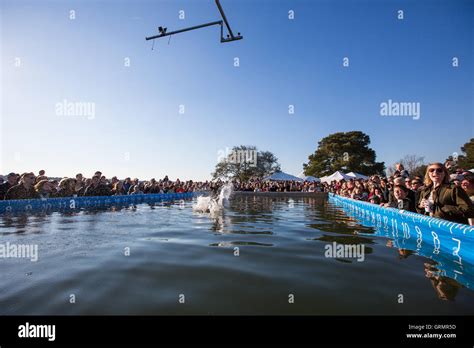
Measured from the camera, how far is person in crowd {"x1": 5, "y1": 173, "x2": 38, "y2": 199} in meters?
11.2

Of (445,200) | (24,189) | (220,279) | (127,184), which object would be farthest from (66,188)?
(445,200)

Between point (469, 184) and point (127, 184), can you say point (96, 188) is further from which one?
point (469, 184)

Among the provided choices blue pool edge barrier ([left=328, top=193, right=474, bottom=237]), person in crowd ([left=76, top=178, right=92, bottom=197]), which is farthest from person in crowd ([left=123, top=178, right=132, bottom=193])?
blue pool edge barrier ([left=328, top=193, right=474, bottom=237])

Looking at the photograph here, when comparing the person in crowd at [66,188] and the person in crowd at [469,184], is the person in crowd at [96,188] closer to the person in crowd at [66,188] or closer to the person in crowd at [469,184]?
the person in crowd at [66,188]

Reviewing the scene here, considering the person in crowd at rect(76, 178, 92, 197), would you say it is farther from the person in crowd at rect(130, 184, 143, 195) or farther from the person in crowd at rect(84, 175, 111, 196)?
the person in crowd at rect(130, 184, 143, 195)

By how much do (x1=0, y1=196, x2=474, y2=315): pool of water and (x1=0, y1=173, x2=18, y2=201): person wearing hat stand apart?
7.50m

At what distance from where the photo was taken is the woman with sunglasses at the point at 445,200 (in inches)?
187

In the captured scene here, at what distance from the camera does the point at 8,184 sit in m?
11.6

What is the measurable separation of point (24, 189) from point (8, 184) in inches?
27.8

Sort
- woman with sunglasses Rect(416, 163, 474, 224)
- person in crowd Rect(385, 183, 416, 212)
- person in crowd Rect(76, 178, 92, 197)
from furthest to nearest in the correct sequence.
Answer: person in crowd Rect(76, 178, 92, 197) → person in crowd Rect(385, 183, 416, 212) → woman with sunglasses Rect(416, 163, 474, 224)

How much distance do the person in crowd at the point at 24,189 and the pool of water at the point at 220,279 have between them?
7176mm

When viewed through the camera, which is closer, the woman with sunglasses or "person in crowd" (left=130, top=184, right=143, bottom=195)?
the woman with sunglasses
